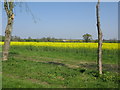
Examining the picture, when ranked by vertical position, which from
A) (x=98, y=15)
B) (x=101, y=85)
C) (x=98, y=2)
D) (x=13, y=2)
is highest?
(x=13, y=2)

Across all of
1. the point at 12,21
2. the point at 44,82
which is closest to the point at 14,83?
the point at 44,82

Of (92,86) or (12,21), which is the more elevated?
(12,21)

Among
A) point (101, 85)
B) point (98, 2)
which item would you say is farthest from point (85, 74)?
point (98, 2)

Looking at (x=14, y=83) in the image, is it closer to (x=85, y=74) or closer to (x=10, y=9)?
(x=85, y=74)

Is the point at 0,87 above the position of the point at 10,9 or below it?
below

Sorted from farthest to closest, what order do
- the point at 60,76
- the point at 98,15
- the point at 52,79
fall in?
the point at 98,15
the point at 60,76
the point at 52,79

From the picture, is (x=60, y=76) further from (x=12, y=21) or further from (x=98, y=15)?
(x=12, y=21)

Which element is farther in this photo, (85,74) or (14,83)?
(85,74)

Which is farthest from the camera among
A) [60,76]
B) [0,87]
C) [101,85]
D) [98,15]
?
[98,15]

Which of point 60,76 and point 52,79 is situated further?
point 60,76

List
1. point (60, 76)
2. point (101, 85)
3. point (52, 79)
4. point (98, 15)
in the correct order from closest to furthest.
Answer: point (101, 85) < point (52, 79) < point (60, 76) < point (98, 15)

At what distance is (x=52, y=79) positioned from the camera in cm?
870

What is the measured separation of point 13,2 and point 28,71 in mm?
7616

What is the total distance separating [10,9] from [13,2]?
2.16 ft
